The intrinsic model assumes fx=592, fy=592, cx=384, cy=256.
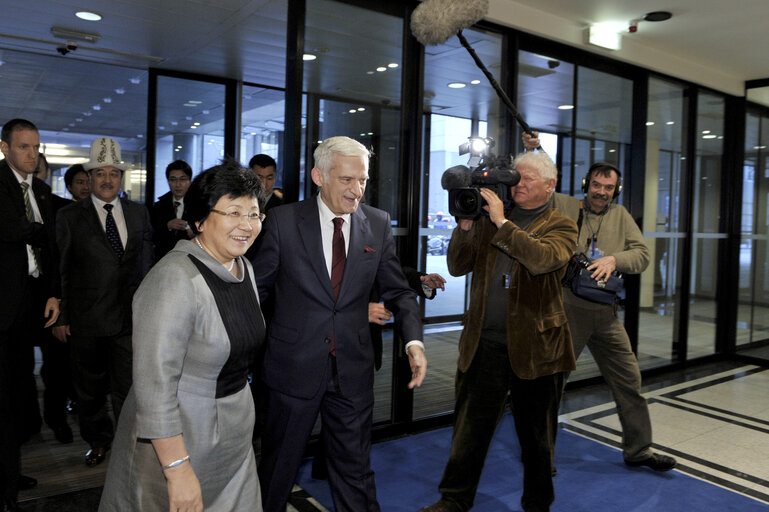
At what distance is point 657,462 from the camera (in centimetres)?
352

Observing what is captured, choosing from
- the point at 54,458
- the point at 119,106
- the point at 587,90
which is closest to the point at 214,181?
the point at 54,458

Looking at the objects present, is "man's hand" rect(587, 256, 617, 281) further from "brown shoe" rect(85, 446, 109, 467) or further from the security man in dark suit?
"brown shoe" rect(85, 446, 109, 467)

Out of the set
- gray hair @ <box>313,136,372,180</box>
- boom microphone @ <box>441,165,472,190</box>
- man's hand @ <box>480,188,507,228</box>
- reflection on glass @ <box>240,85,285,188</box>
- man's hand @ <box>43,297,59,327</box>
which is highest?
reflection on glass @ <box>240,85,285,188</box>

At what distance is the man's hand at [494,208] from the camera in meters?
2.52

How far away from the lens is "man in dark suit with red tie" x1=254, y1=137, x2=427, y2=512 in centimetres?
216

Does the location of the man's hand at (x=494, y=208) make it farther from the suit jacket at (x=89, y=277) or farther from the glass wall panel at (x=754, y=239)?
the glass wall panel at (x=754, y=239)

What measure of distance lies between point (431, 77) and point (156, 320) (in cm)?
309

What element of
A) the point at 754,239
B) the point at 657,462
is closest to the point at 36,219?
the point at 657,462

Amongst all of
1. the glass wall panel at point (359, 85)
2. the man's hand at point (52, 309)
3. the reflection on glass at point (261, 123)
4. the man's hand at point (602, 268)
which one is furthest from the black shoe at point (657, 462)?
the reflection on glass at point (261, 123)

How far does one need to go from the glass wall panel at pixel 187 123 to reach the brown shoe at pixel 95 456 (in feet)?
12.7

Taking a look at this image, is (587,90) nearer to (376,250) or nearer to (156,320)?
(376,250)

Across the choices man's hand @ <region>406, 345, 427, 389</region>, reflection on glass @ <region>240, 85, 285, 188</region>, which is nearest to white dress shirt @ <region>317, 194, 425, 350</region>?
man's hand @ <region>406, 345, 427, 389</region>

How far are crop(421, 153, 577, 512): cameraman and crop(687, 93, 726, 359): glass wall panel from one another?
436 centimetres

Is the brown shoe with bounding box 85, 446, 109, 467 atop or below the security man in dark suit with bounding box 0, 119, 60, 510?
below
